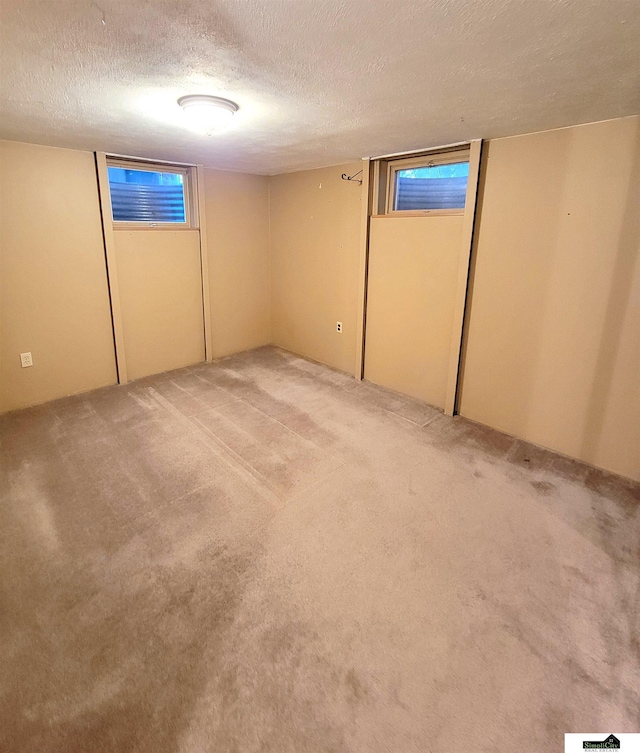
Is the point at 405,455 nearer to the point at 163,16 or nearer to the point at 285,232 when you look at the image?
the point at 163,16

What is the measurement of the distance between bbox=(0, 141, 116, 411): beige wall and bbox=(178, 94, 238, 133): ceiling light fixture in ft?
5.36

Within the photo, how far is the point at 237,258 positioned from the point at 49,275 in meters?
1.87

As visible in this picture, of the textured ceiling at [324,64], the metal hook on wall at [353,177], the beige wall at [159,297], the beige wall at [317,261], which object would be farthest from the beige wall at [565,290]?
the beige wall at [159,297]

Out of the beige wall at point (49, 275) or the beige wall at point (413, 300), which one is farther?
the beige wall at point (413, 300)

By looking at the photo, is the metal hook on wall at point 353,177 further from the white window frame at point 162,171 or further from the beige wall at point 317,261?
the white window frame at point 162,171

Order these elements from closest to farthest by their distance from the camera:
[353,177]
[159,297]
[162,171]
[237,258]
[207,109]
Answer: [207,109], [353,177], [162,171], [159,297], [237,258]

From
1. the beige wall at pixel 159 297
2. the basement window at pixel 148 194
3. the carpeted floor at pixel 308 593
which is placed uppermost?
the basement window at pixel 148 194

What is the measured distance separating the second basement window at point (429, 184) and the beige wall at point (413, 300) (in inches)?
6.6

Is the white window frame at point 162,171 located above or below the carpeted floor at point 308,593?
above

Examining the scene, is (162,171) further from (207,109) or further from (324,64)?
(324,64)

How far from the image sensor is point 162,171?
392cm

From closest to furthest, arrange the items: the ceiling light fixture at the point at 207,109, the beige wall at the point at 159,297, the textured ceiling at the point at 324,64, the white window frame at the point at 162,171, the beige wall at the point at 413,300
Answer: the textured ceiling at the point at 324,64
the ceiling light fixture at the point at 207,109
the beige wall at the point at 413,300
the white window frame at the point at 162,171
the beige wall at the point at 159,297

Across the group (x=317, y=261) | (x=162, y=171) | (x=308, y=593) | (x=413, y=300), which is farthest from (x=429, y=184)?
(x=308, y=593)

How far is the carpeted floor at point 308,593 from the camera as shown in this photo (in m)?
1.30
